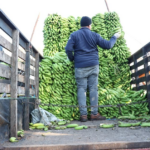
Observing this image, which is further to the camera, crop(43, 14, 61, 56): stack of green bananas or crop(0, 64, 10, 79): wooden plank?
crop(43, 14, 61, 56): stack of green bananas

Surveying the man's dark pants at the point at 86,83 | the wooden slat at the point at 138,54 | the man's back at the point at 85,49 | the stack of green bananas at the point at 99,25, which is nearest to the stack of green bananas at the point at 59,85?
the man's dark pants at the point at 86,83

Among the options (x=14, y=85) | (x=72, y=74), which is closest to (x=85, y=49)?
(x=72, y=74)

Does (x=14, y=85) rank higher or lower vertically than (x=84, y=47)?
lower

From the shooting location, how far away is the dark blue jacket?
14.8 feet

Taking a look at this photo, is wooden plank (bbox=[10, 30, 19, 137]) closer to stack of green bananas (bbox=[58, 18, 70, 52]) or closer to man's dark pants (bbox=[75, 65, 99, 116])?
man's dark pants (bbox=[75, 65, 99, 116])

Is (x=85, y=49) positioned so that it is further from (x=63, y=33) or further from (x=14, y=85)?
(x=14, y=85)

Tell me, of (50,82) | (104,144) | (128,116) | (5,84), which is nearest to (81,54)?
(50,82)

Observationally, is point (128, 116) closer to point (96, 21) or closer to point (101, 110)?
point (101, 110)

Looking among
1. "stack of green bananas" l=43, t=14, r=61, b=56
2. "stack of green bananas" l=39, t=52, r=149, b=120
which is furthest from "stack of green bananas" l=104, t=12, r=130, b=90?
"stack of green bananas" l=43, t=14, r=61, b=56

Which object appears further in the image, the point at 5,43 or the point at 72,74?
the point at 72,74

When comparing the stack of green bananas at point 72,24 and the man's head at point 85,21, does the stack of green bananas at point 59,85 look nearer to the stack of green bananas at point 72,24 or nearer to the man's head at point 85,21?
the man's head at point 85,21

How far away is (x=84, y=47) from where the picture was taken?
4543 millimetres

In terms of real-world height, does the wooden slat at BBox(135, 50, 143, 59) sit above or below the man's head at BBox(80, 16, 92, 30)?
below

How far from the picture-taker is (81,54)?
179 inches
